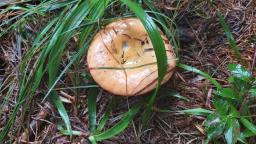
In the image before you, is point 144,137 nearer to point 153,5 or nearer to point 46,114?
point 46,114

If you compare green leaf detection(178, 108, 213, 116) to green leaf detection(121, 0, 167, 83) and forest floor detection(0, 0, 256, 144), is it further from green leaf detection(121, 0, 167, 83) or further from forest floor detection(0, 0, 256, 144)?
green leaf detection(121, 0, 167, 83)

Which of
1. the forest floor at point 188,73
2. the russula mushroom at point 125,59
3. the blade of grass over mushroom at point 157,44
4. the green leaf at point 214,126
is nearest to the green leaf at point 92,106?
the forest floor at point 188,73

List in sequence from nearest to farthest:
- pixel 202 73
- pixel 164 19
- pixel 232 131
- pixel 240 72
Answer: pixel 232 131, pixel 240 72, pixel 202 73, pixel 164 19

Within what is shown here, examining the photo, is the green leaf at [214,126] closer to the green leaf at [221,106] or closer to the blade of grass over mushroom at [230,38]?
the green leaf at [221,106]

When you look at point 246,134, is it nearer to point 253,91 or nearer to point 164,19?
point 253,91

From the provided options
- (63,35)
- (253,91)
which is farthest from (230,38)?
(63,35)
